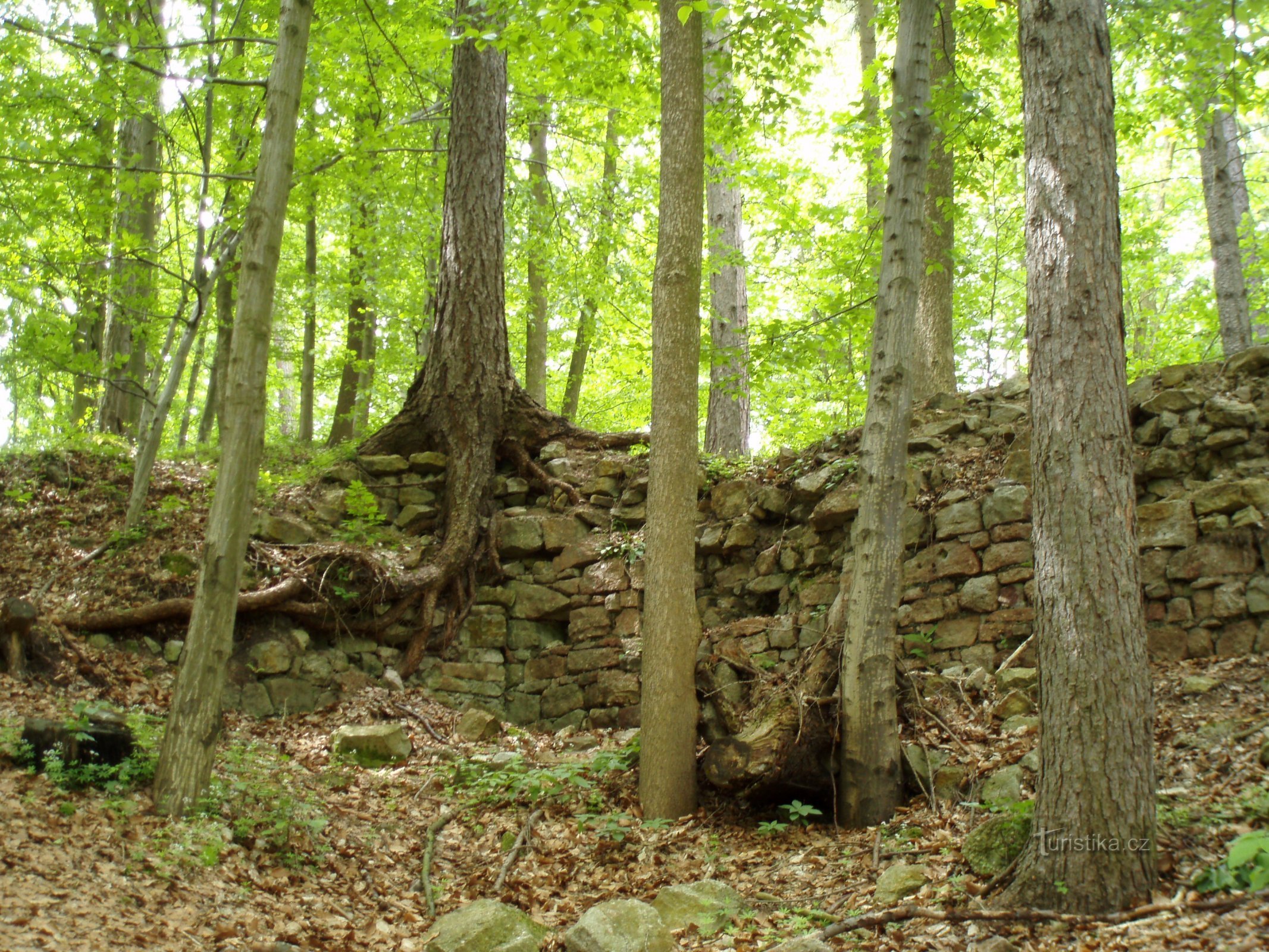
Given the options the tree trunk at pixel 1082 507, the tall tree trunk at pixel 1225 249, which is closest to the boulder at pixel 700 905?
the tree trunk at pixel 1082 507

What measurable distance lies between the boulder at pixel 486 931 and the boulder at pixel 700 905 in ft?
1.96

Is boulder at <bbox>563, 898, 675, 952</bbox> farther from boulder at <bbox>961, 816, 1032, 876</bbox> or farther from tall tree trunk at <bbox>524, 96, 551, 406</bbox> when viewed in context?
tall tree trunk at <bbox>524, 96, 551, 406</bbox>

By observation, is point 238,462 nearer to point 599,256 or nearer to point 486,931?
point 486,931

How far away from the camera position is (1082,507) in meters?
3.48

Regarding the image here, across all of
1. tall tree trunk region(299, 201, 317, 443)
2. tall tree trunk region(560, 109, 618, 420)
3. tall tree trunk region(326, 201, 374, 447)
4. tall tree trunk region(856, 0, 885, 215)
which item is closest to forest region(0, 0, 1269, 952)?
tall tree trunk region(856, 0, 885, 215)

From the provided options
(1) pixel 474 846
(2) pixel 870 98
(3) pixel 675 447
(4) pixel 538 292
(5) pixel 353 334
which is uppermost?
(4) pixel 538 292

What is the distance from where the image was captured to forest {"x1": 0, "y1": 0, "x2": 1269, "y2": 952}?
3.60 metres

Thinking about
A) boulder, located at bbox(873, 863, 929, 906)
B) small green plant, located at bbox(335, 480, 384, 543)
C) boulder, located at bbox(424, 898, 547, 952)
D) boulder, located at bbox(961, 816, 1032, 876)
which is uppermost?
small green plant, located at bbox(335, 480, 384, 543)

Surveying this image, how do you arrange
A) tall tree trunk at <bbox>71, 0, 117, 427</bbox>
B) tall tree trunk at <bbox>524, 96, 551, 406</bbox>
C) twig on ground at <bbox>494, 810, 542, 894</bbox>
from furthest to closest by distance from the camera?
tall tree trunk at <bbox>524, 96, 551, 406</bbox> → tall tree trunk at <bbox>71, 0, 117, 427</bbox> → twig on ground at <bbox>494, 810, 542, 894</bbox>

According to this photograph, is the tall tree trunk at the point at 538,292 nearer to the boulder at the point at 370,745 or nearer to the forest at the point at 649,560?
the forest at the point at 649,560

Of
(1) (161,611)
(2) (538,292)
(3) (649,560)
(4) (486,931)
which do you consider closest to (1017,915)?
(4) (486,931)

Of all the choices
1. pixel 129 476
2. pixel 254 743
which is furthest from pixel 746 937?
pixel 129 476

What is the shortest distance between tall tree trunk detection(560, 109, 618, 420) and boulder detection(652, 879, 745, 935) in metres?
8.08

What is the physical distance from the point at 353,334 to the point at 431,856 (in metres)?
10.3
